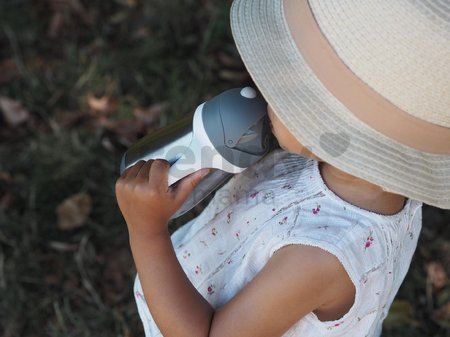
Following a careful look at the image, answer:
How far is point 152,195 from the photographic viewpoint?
1330 mm

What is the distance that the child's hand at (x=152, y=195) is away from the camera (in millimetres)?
1338

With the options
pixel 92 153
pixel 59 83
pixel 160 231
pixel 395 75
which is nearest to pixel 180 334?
pixel 160 231

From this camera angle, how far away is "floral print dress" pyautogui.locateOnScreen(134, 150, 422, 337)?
1270 mm

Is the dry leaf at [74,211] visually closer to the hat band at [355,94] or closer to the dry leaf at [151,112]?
the dry leaf at [151,112]

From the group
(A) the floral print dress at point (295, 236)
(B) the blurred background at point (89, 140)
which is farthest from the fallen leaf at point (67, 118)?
(A) the floral print dress at point (295, 236)

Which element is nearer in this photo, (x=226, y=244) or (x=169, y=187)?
(x=169, y=187)

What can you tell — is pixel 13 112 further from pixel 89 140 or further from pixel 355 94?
pixel 355 94

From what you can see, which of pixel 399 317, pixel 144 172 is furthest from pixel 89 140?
pixel 399 317

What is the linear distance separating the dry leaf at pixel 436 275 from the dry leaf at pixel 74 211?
43.0 inches

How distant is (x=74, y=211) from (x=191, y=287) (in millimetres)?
948

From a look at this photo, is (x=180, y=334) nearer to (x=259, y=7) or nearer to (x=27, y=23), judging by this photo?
(x=259, y=7)

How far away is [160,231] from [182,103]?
109 cm

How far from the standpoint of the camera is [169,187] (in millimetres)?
1360

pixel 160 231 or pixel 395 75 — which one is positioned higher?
pixel 395 75
